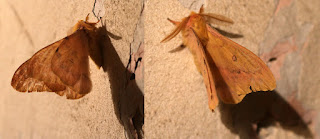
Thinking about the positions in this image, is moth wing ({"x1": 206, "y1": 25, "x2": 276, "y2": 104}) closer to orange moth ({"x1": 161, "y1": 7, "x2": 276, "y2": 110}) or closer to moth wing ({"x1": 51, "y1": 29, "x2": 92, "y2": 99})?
orange moth ({"x1": 161, "y1": 7, "x2": 276, "y2": 110})

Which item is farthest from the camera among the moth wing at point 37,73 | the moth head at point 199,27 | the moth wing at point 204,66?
the moth wing at point 37,73

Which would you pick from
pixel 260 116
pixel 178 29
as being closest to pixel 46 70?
pixel 178 29

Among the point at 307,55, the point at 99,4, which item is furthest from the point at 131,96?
the point at 307,55

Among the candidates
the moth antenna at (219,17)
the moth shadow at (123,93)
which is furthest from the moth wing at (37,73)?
the moth antenna at (219,17)

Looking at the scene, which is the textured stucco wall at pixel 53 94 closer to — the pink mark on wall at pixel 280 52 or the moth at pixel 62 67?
the moth at pixel 62 67

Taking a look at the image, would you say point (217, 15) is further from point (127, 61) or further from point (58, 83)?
point (58, 83)

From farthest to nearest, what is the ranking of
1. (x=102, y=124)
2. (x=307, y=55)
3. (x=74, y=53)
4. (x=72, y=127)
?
(x=72, y=127), (x=102, y=124), (x=74, y=53), (x=307, y=55)
